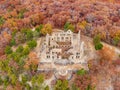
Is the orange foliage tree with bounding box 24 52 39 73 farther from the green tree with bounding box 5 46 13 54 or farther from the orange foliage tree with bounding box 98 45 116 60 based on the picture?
the orange foliage tree with bounding box 98 45 116 60

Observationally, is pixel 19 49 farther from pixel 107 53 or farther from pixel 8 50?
pixel 107 53

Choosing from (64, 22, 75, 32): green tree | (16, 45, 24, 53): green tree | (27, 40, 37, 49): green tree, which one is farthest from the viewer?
(64, 22, 75, 32): green tree

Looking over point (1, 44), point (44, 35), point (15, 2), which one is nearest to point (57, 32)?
point (44, 35)

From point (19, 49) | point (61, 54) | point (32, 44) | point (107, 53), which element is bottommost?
point (107, 53)

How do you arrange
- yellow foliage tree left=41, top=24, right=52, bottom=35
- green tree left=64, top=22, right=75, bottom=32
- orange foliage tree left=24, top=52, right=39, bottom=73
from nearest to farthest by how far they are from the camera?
orange foliage tree left=24, top=52, right=39, bottom=73 → yellow foliage tree left=41, top=24, right=52, bottom=35 → green tree left=64, top=22, right=75, bottom=32

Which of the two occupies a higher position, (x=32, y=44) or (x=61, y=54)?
(x=32, y=44)

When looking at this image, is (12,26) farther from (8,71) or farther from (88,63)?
(88,63)

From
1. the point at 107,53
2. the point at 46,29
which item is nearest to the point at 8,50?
the point at 46,29

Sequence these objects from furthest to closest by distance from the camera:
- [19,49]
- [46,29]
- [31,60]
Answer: [46,29], [19,49], [31,60]

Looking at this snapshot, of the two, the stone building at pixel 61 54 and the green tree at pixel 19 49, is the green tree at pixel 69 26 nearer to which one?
the stone building at pixel 61 54

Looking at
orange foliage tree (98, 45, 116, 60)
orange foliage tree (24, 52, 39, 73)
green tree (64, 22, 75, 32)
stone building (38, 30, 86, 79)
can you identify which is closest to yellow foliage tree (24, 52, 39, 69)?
orange foliage tree (24, 52, 39, 73)

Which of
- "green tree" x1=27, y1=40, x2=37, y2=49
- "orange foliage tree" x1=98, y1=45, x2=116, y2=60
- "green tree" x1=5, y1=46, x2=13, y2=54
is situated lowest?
"orange foliage tree" x1=98, y1=45, x2=116, y2=60
